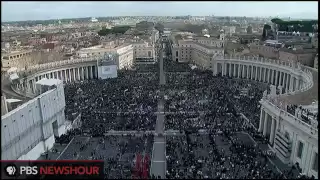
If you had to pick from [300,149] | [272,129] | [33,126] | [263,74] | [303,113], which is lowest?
[300,149]

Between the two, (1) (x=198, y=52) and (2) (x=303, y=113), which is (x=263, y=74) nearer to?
(1) (x=198, y=52)

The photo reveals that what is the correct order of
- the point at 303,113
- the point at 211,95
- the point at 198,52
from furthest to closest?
1. the point at 198,52
2. the point at 211,95
3. the point at 303,113

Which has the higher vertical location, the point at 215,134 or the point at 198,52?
the point at 198,52

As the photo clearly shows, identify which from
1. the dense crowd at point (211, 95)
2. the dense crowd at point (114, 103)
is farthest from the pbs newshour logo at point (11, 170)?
the dense crowd at point (211, 95)

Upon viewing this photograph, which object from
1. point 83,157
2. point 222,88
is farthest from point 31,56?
point 83,157

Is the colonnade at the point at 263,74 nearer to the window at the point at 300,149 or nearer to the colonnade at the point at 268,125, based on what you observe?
the colonnade at the point at 268,125

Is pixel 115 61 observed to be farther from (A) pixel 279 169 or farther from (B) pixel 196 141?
(A) pixel 279 169

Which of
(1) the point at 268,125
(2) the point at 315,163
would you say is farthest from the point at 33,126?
(2) the point at 315,163
